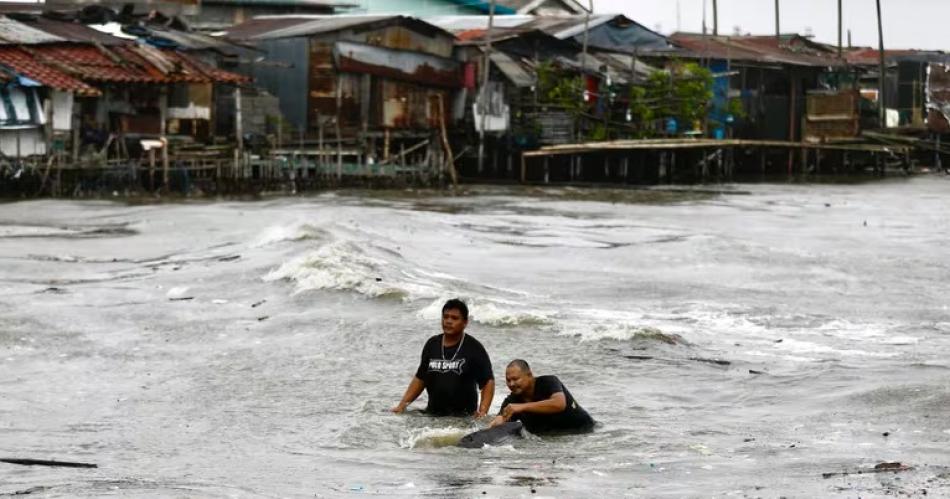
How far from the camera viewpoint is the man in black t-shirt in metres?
10.7

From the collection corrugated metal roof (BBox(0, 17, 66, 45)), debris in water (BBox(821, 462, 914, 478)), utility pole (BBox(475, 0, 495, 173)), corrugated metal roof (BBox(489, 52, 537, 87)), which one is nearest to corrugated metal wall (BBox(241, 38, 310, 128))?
utility pole (BBox(475, 0, 495, 173))

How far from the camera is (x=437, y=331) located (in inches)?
659

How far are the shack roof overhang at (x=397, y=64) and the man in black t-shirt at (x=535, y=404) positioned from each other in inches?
1310

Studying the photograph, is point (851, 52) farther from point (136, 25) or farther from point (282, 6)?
point (136, 25)

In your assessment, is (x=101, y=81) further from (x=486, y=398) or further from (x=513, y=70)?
(x=486, y=398)

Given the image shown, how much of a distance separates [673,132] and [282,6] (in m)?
14.4

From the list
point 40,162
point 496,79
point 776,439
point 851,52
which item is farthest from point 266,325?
point 851,52

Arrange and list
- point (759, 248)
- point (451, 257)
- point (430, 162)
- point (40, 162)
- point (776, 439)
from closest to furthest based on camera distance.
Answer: point (776, 439)
point (451, 257)
point (759, 248)
point (40, 162)
point (430, 162)

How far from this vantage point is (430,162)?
45406 millimetres

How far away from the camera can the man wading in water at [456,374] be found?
11320mm

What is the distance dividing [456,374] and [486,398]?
0.99ft

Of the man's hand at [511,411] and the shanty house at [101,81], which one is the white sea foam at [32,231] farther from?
the man's hand at [511,411]

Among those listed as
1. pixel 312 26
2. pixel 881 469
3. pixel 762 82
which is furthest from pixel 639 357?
pixel 762 82

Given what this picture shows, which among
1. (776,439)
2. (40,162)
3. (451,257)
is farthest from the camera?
(40,162)
